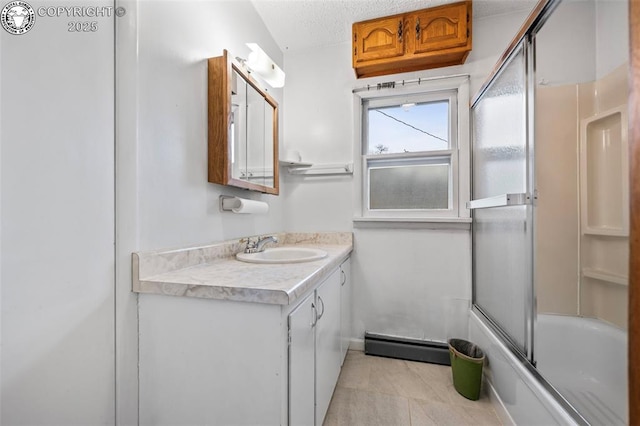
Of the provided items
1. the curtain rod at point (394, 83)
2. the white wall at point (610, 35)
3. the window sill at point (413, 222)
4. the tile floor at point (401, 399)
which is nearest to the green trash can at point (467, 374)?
the tile floor at point (401, 399)

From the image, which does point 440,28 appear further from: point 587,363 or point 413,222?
point 587,363

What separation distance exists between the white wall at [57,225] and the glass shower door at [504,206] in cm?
174

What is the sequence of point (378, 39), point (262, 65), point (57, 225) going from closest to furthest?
point (57, 225) → point (262, 65) → point (378, 39)

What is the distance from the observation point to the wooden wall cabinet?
1728mm

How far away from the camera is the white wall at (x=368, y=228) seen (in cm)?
188

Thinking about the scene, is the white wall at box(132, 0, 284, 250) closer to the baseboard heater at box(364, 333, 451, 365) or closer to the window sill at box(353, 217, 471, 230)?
the window sill at box(353, 217, 471, 230)

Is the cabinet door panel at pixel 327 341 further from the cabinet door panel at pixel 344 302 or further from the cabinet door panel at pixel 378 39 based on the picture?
the cabinet door panel at pixel 378 39

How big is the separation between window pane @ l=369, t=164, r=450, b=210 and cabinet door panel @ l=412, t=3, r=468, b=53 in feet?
2.77

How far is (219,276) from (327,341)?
667 mm

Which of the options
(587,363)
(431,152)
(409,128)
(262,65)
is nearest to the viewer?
(587,363)

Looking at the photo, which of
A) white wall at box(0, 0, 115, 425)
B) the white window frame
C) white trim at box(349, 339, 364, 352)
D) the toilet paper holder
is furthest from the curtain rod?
white trim at box(349, 339, 364, 352)

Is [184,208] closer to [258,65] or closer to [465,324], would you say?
[258,65]

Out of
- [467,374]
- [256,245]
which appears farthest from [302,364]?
[467,374]

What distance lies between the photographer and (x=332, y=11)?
1.79 m
